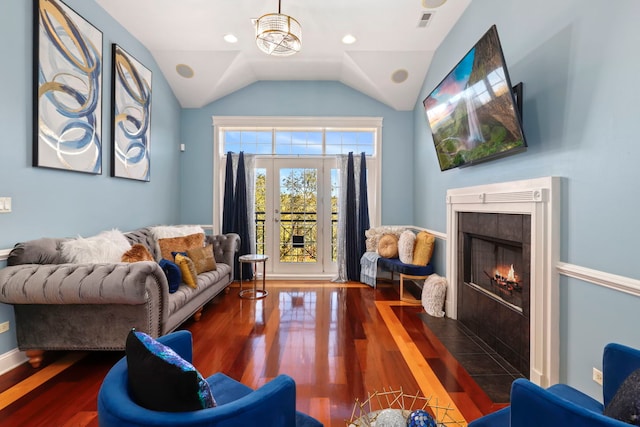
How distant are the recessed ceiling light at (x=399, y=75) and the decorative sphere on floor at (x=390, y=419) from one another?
429 cm

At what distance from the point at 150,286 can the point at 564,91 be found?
9.96 ft

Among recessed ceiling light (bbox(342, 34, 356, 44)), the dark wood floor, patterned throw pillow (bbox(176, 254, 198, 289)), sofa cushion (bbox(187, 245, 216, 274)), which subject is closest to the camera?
the dark wood floor

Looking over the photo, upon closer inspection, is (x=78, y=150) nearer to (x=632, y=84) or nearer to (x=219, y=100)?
(x=219, y=100)

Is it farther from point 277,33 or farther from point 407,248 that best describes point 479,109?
point 407,248

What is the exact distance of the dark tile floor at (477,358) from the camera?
6.55ft

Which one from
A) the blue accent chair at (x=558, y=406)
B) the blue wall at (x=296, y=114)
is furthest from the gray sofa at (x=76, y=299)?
the blue wall at (x=296, y=114)

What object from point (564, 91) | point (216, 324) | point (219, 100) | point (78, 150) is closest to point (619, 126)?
point (564, 91)

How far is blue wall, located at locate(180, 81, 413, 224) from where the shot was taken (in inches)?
189

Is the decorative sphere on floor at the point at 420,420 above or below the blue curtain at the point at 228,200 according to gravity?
below

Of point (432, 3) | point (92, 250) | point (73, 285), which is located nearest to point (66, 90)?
point (92, 250)

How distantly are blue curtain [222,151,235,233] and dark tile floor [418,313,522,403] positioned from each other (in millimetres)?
3199

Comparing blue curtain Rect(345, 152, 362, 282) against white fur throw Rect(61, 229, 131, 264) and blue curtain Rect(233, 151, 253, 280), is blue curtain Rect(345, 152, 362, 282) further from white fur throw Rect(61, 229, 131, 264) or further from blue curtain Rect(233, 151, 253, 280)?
white fur throw Rect(61, 229, 131, 264)

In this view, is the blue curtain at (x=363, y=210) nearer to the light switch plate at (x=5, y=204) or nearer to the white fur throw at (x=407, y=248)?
the white fur throw at (x=407, y=248)

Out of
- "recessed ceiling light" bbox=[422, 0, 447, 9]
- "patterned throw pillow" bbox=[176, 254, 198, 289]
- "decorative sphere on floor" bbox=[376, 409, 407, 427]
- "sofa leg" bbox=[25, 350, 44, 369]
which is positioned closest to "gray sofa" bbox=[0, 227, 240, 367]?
"sofa leg" bbox=[25, 350, 44, 369]
